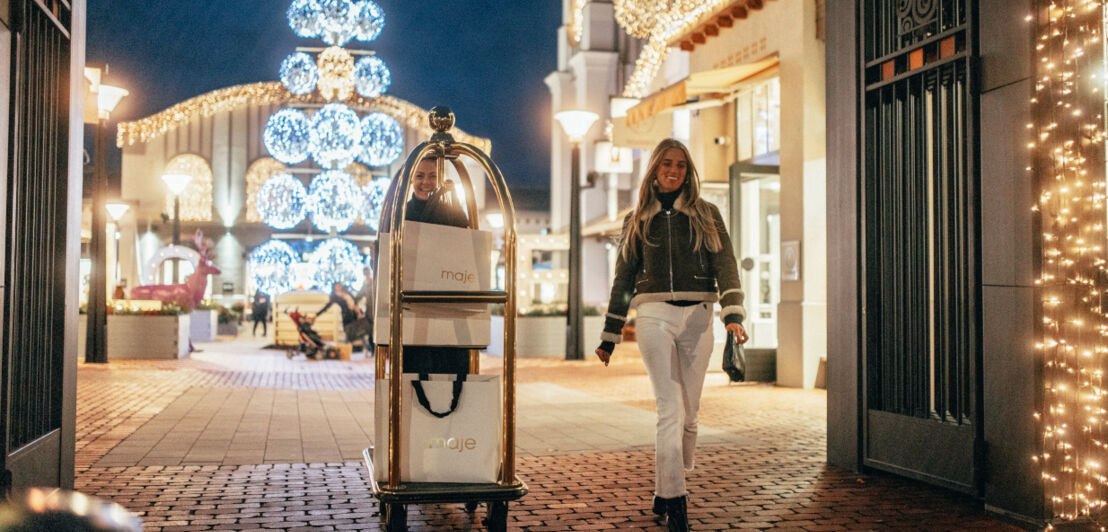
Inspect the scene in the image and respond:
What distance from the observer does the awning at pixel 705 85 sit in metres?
14.1

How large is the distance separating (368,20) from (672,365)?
39.2ft

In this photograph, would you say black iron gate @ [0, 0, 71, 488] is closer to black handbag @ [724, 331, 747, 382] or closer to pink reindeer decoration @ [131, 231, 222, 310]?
black handbag @ [724, 331, 747, 382]

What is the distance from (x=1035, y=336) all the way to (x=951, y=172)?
1.17m

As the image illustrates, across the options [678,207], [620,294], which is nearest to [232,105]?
[620,294]

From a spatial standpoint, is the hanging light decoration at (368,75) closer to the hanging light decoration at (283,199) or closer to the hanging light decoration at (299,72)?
the hanging light decoration at (299,72)

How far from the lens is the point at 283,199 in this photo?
17672mm

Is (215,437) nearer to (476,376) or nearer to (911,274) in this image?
(476,376)

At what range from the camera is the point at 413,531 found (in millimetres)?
4523

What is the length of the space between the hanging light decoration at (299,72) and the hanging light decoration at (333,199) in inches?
65.9

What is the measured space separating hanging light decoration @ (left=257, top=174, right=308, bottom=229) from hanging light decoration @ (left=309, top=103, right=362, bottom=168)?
71.6 inches

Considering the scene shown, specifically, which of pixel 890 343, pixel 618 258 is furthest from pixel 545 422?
pixel 618 258

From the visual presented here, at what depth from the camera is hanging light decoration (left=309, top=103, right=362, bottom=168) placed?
52.4 ft

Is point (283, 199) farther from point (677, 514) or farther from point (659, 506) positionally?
point (677, 514)

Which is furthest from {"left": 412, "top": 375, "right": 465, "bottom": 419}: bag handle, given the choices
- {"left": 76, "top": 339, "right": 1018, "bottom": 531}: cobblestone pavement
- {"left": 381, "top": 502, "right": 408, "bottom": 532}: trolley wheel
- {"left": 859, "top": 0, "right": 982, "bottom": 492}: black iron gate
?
{"left": 859, "top": 0, "right": 982, "bottom": 492}: black iron gate
